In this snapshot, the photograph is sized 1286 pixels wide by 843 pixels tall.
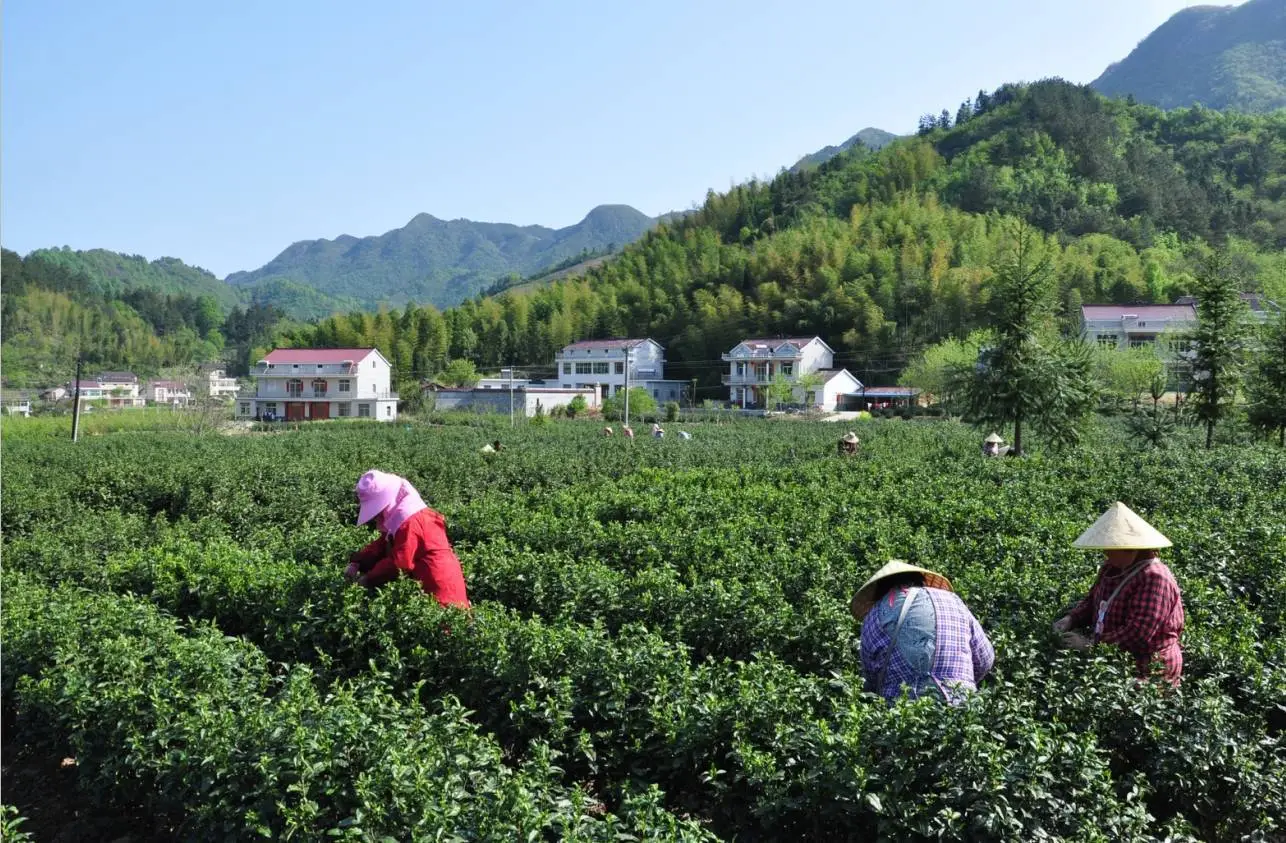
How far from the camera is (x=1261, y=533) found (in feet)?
24.0

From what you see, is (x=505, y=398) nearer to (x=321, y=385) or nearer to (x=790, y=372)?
(x=321, y=385)

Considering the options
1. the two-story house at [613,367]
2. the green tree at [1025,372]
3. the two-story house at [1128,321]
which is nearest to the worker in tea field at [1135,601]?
the green tree at [1025,372]

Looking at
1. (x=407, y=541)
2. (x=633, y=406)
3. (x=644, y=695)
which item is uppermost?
(x=633, y=406)

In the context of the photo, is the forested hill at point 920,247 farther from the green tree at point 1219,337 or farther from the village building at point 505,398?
the green tree at point 1219,337

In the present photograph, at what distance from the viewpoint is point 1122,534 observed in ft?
15.0

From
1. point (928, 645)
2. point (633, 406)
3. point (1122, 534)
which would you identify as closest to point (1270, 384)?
point (1122, 534)

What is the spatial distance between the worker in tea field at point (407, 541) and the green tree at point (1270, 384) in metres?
21.2

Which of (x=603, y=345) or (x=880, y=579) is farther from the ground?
(x=603, y=345)

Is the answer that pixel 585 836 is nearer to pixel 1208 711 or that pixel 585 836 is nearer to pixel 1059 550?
pixel 1208 711

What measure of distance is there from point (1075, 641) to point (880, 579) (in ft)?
4.73

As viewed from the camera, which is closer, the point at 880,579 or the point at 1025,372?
the point at 880,579

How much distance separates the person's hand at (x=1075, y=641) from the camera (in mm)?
4570

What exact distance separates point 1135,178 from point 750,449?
9878 cm

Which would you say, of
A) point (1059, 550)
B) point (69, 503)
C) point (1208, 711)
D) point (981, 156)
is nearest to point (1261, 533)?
point (1059, 550)
